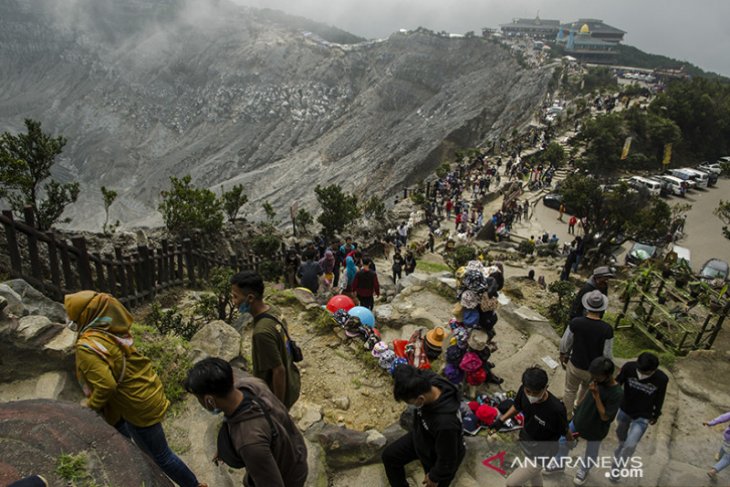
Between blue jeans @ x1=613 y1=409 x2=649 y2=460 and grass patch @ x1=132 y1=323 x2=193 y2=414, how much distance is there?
182 inches

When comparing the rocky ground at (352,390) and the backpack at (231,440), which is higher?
the backpack at (231,440)

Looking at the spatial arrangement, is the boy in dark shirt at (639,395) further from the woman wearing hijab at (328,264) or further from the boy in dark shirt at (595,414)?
the woman wearing hijab at (328,264)

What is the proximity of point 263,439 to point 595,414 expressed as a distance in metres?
3.17

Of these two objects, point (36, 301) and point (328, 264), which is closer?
point (36, 301)

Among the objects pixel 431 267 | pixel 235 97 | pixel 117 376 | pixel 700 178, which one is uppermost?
pixel 700 178

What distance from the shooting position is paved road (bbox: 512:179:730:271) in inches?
901

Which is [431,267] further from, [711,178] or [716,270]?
[711,178]

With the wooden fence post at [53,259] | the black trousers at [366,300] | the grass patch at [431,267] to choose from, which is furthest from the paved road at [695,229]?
the wooden fence post at [53,259]

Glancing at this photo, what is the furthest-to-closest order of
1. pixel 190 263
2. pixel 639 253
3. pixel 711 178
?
pixel 711 178 → pixel 639 253 → pixel 190 263

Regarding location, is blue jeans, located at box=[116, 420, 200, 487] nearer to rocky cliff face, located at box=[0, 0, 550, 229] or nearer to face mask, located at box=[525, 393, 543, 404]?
face mask, located at box=[525, 393, 543, 404]

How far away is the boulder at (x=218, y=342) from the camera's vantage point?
5.59 meters

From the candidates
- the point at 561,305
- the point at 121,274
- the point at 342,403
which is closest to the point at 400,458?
the point at 342,403

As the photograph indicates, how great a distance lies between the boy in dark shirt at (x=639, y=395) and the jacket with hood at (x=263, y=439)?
130 inches

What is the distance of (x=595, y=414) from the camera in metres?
4.11
